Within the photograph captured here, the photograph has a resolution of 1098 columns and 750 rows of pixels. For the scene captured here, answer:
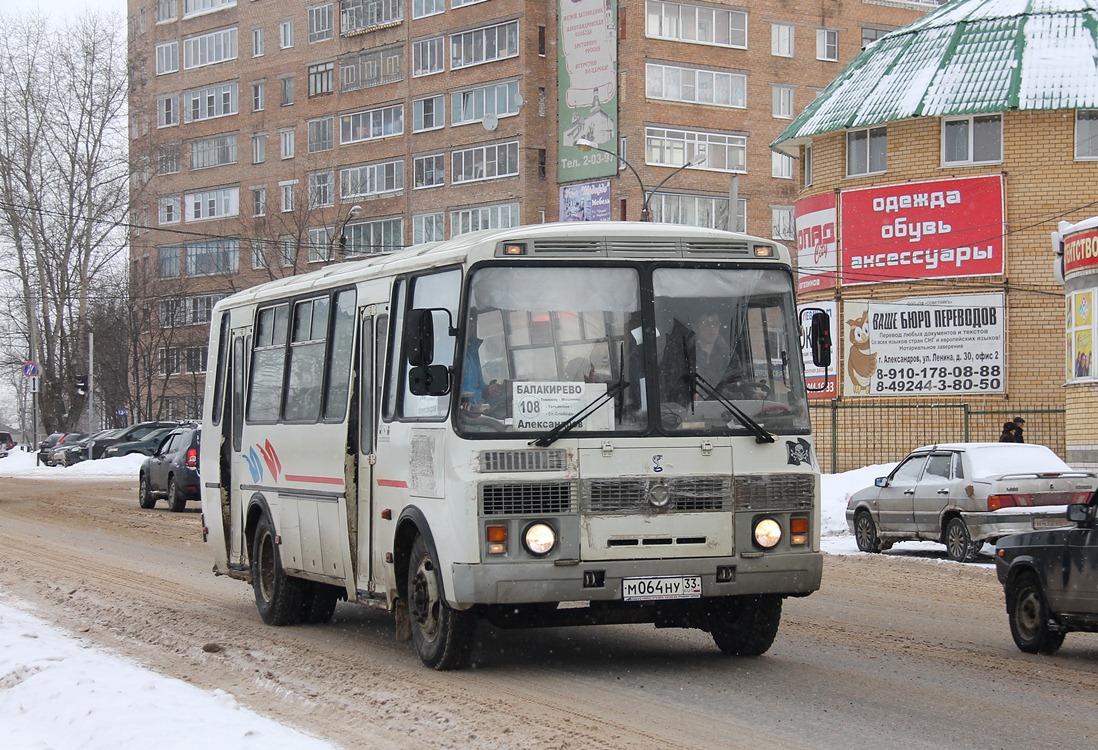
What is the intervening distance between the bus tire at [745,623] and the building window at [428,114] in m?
69.0

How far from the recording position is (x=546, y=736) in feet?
26.6

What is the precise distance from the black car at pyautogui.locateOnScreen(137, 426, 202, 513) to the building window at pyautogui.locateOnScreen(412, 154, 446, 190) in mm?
45815

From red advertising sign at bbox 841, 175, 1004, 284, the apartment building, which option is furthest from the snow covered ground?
the apartment building

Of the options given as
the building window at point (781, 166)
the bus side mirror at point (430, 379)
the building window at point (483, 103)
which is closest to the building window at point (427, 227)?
the building window at point (483, 103)

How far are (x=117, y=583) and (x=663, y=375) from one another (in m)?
8.76

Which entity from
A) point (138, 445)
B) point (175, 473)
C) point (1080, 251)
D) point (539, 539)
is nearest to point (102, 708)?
point (539, 539)

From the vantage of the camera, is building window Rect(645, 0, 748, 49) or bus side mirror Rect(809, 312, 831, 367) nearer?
bus side mirror Rect(809, 312, 831, 367)

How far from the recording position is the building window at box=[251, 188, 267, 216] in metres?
88.7

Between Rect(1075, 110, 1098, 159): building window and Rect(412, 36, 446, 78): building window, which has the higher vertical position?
Rect(412, 36, 446, 78): building window

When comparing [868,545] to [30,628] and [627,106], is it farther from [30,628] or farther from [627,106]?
[627,106]

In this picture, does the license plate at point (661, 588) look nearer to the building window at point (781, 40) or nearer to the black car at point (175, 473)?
the black car at point (175, 473)

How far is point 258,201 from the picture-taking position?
89250 millimetres

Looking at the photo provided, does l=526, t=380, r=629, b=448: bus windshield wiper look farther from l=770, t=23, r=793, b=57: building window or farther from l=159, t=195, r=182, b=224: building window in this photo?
l=159, t=195, r=182, b=224: building window

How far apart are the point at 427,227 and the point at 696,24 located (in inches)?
627
